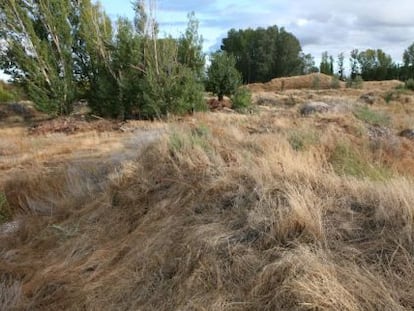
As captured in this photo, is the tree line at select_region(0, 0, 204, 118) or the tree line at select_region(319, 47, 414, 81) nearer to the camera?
the tree line at select_region(0, 0, 204, 118)

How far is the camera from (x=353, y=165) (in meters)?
5.05

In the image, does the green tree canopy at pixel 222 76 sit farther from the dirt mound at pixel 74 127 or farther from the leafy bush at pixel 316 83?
the leafy bush at pixel 316 83

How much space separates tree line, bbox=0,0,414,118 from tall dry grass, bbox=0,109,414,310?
10.3 meters

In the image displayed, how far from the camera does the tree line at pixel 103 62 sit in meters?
16.3

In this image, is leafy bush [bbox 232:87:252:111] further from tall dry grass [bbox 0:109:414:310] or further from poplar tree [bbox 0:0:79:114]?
tall dry grass [bbox 0:109:414:310]

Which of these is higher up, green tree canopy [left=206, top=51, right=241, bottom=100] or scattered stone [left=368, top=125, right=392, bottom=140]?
green tree canopy [left=206, top=51, right=241, bottom=100]

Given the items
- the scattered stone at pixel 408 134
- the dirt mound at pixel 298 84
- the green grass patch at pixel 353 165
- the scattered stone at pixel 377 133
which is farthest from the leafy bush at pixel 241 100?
the dirt mound at pixel 298 84

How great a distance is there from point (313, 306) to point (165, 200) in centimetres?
238

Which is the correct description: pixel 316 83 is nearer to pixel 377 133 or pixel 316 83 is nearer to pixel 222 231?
pixel 377 133

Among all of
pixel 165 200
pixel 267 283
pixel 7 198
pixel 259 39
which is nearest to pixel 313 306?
pixel 267 283

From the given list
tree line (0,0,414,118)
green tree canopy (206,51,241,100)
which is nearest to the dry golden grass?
tree line (0,0,414,118)

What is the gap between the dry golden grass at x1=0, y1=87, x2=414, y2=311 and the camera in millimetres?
2893

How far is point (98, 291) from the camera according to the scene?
355 cm

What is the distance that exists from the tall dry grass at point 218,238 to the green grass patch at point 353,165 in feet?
0.40
